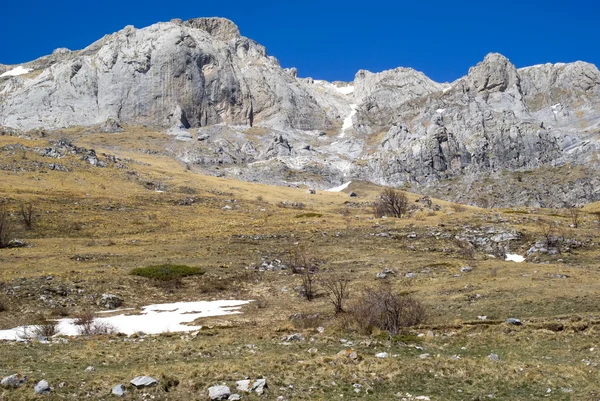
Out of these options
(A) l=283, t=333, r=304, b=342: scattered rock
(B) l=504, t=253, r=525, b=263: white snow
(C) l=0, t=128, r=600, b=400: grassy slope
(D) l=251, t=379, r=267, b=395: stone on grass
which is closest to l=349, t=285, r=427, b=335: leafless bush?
(C) l=0, t=128, r=600, b=400: grassy slope

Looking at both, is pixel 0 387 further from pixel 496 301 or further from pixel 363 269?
pixel 363 269

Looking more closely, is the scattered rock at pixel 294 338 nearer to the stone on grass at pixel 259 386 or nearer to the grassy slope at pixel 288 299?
the grassy slope at pixel 288 299

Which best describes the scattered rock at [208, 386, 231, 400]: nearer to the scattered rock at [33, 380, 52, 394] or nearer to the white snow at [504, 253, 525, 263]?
the scattered rock at [33, 380, 52, 394]

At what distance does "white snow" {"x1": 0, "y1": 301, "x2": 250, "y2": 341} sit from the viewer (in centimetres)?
2384

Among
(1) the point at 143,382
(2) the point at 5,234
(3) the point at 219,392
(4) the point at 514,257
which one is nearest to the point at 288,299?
(1) the point at 143,382

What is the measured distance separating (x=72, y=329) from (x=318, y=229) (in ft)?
122

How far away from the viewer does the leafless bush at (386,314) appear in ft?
69.0

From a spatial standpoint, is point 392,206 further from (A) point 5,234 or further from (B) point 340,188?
(B) point 340,188

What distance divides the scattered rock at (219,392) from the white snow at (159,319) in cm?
1075

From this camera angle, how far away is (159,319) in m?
27.4

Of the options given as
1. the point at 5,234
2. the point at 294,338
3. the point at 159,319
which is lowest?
the point at 159,319

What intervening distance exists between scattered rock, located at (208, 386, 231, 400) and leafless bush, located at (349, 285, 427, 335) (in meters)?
8.95

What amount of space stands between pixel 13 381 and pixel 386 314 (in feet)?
45.5

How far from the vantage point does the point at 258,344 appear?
1850cm
